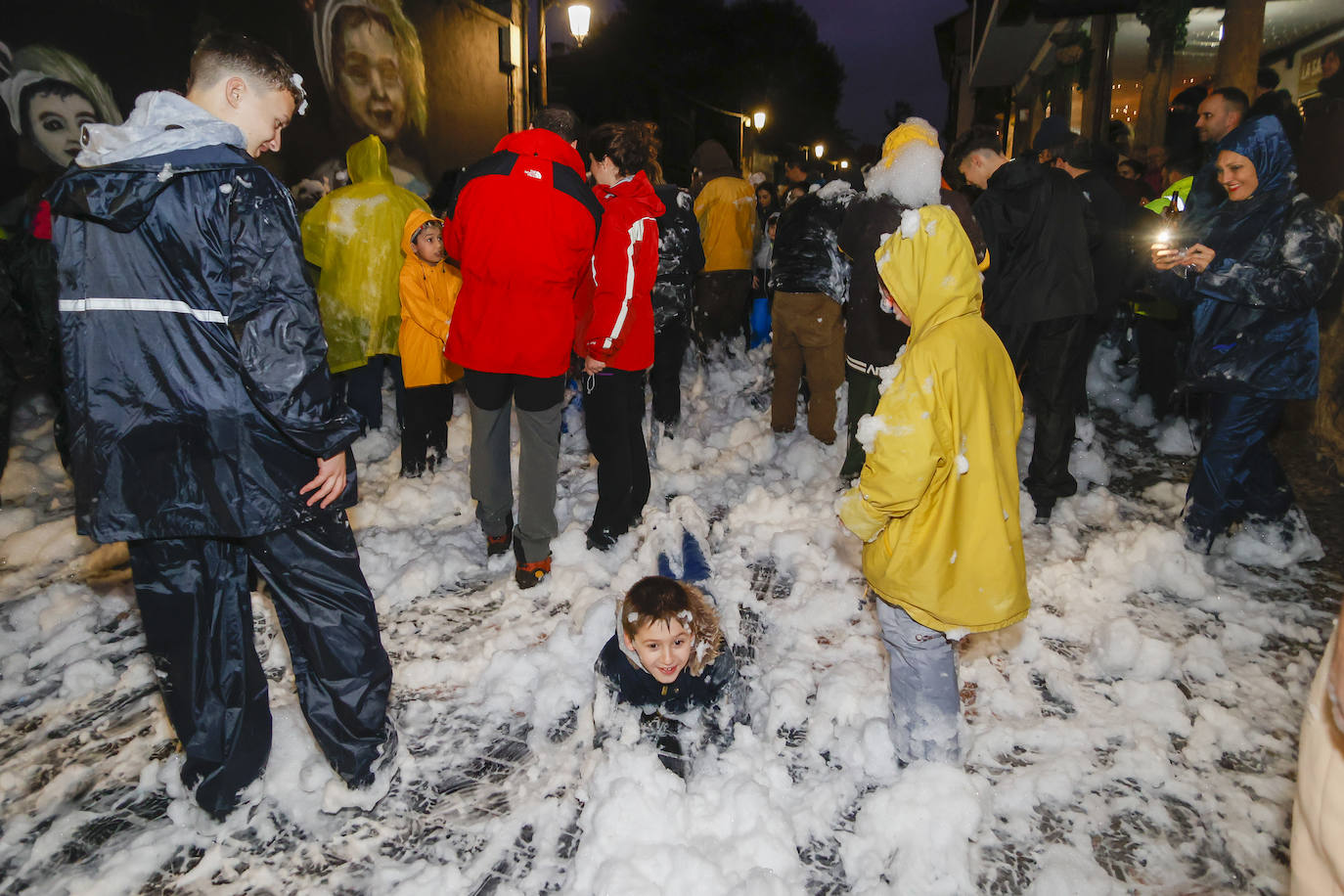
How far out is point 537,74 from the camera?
41.3ft

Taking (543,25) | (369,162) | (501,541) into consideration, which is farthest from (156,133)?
(543,25)

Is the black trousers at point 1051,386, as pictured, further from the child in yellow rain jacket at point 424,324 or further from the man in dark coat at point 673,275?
the child in yellow rain jacket at point 424,324

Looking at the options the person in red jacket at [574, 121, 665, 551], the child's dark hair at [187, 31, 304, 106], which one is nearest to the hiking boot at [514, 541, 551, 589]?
the person in red jacket at [574, 121, 665, 551]

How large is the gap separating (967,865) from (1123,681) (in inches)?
53.7

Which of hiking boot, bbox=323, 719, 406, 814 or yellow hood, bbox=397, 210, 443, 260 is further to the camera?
yellow hood, bbox=397, 210, 443, 260

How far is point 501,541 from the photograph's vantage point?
448cm

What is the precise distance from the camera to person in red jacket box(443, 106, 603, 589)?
361cm

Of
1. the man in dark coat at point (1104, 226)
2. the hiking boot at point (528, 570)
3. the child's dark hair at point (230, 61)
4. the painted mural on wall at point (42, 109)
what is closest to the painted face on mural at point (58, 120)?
the painted mural on wall at point (42, 109)

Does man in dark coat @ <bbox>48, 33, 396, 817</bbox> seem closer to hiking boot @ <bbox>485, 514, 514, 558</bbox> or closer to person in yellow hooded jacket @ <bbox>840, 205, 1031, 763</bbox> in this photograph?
person in yellow hooded jacket @ <bbox>840, 205, 1031, 763</bbox>

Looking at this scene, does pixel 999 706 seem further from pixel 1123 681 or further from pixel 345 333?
pixel 345 333

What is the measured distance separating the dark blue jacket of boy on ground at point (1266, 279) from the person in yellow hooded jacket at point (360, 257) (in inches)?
183

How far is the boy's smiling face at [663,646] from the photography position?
2740 mm

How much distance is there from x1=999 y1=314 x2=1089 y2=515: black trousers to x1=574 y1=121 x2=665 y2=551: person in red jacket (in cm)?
227

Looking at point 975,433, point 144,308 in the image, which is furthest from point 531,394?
point 975,433
